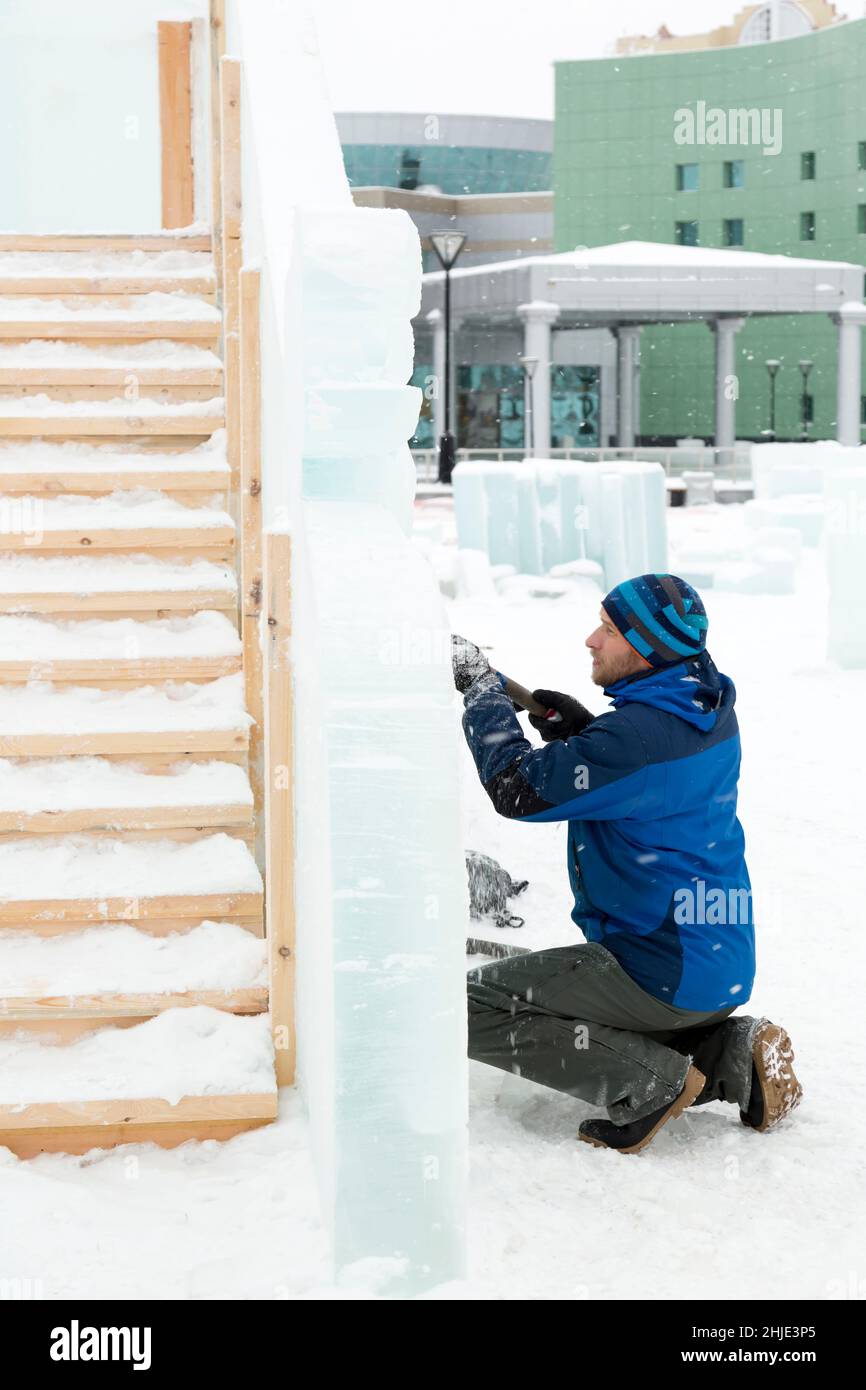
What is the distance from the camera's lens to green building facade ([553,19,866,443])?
2050 inches

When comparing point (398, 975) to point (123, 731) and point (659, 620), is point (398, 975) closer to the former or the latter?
point (659, 620)

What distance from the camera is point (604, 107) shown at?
5506 cm

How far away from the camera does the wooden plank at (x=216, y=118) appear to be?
557 centimetres

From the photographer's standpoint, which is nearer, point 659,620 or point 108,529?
point 659,620

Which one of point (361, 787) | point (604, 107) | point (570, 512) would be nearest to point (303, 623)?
point (361, 787)

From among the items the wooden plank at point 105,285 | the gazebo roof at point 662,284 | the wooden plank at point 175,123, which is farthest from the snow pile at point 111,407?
the gazebo roof at point 662,284

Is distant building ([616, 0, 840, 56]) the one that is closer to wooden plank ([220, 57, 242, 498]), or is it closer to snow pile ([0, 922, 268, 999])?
wooden plank ([220, 57, 242, 498])

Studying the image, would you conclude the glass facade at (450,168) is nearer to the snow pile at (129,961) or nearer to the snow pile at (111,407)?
the snow pile at (111,407)

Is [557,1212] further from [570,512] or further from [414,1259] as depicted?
[570,512]

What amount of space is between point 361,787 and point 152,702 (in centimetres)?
161

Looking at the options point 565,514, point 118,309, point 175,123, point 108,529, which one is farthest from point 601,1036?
point 565,514

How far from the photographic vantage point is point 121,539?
15.0ft

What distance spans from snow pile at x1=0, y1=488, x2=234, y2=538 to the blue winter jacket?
135 centimetres

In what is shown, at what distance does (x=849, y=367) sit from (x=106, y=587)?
35.1m
